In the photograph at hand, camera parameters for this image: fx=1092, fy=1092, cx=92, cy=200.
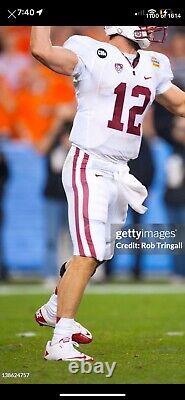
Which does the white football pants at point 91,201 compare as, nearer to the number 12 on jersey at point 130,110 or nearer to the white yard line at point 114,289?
the number 12 on jersey at point 130,110

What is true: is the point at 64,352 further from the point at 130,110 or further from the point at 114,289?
the point at 114,289

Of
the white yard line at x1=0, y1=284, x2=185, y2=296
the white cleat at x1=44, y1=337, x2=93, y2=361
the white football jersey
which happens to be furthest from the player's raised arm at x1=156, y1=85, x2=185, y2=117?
the white yard line at x1=0, y1=284, x2=185, y2=296

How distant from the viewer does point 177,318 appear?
4941mm

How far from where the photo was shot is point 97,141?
3.67 m

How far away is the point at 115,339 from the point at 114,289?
69.4 inches

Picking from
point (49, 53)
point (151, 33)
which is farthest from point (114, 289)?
point (49, 53)

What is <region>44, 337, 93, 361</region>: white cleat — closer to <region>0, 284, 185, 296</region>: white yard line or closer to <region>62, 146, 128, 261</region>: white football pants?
<region>62, 146, 128, 261</region>: white football pants

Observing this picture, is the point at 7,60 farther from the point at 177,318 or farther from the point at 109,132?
the point at 109,132

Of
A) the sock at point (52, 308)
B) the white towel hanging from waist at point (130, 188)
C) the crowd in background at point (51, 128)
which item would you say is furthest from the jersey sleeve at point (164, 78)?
the crowd in background at point (51, 128)

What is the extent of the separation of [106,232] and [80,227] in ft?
0.40

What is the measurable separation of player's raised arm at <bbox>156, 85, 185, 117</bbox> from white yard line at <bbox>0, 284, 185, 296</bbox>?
1.93 metres

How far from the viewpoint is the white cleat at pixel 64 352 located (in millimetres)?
3549

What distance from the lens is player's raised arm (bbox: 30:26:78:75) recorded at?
3480mm
